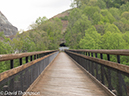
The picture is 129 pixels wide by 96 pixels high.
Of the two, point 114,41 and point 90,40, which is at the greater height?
point 90,40

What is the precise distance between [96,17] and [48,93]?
54.9 meters

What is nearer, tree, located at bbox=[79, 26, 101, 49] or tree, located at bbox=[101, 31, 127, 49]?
tree, located at bbox=[101, 31, 127, 49]

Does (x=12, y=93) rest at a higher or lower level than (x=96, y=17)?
lower

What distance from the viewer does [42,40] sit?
4028cm

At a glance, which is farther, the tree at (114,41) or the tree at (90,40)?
→ the tree at (90,40)

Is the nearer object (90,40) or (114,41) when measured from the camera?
(114,41)

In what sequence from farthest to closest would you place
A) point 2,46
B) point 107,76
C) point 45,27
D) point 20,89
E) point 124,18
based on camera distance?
point 124,18
point 45,27
point 2,46
point 107,76
point 20,89

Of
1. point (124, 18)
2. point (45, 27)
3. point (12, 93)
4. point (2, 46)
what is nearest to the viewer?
point (12, 93)

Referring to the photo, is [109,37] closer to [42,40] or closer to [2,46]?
[42,40]

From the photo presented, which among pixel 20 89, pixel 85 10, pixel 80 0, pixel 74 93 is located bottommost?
pixel 74 93

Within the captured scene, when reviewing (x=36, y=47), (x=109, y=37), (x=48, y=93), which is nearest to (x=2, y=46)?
(x=36, y=47)

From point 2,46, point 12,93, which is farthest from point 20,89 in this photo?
point 2,46

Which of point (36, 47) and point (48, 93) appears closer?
point (48, 93)

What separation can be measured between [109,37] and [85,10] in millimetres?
20936
